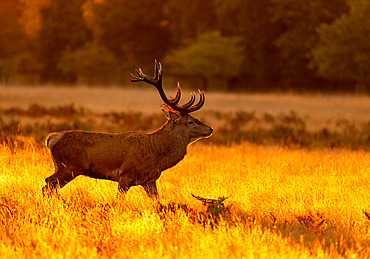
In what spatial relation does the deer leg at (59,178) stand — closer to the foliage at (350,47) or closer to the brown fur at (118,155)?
the brown fur at (118,155)

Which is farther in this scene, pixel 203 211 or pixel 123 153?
pixel 123 153

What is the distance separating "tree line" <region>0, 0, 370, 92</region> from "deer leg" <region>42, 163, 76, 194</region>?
1451 inches

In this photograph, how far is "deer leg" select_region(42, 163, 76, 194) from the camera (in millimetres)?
7848

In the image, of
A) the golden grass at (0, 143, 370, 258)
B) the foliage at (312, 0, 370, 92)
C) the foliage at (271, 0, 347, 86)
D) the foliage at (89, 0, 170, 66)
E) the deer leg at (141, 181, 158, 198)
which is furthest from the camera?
the foliage at (89, 0, 170, 66)

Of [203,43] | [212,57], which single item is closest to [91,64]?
[203,43]

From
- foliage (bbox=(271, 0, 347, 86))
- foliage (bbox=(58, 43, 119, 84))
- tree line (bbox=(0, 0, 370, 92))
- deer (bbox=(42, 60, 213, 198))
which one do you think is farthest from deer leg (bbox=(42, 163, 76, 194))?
foliage (bbox=(58, 43, 119, 84))

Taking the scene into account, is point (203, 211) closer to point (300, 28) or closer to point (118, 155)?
point (118, 155)

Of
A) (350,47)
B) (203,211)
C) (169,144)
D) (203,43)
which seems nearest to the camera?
(203,211)

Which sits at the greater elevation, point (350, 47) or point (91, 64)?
point (350, 47)

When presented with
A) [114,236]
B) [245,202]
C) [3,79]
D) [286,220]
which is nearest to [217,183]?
[245,202]

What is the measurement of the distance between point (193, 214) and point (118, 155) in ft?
4.36

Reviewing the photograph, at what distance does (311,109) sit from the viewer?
1235 inches

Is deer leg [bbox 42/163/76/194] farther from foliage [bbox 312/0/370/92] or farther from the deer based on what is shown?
foliage [bbox 312/0/370/92]

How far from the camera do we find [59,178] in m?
7.90
